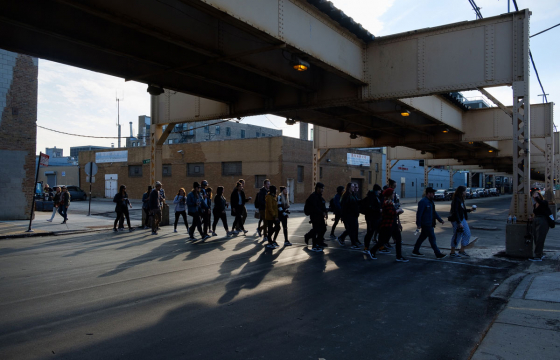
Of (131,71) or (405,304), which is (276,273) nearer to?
(405,304)

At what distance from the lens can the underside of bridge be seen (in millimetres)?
8359

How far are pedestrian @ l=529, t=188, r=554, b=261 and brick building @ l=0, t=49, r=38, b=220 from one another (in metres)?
20.1

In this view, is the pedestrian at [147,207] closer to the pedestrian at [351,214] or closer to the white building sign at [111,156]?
the pedestrian at [351,214]

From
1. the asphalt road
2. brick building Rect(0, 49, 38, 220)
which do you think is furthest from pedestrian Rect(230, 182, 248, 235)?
brick building Rect(0, 49, 38, 220)

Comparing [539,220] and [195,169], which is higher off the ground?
[195,169]

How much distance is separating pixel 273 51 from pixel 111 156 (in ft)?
125

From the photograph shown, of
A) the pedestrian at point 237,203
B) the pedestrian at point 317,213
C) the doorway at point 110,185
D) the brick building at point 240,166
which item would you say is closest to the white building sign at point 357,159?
the brick building at point 240,166

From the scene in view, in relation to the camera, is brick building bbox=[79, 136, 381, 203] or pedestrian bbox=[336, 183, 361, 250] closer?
pedestrian bbox=[336, 183, 361, 250]

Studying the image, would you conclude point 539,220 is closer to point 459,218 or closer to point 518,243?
point 518,243

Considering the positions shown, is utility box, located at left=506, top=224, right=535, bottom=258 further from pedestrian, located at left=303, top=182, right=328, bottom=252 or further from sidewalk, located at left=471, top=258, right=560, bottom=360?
pedestrian, located at left=303, top=182, right=328, bottom=252

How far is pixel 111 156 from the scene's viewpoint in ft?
146

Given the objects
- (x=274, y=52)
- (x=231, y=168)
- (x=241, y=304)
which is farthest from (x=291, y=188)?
(x=241, y=304)

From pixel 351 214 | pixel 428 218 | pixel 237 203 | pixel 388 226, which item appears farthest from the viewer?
pixel 237 203

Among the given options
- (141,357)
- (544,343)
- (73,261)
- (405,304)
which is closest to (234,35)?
(73,261)
